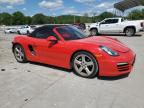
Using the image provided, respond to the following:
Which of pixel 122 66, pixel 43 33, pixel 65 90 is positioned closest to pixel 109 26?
pixel 43 33

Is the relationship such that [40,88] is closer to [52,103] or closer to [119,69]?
[52,103]

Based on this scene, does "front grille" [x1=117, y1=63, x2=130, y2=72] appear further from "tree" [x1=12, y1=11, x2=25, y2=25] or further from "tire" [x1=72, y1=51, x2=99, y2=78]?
"tree" [x1=12, y1=11, x2=25, y2=25]

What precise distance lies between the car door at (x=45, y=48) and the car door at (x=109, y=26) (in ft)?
44.8

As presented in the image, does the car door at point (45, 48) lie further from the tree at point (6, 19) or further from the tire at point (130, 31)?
the tree at point (6, 19)

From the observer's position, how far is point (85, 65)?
5.71 metres

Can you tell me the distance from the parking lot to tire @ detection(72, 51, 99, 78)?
0.16m

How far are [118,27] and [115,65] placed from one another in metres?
14.9

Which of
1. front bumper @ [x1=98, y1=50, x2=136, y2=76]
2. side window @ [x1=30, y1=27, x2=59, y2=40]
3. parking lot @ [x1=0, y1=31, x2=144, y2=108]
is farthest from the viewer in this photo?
side window @ [x1=30, y1=27, x2=59, y2=40]

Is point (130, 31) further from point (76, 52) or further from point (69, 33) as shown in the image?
point (76, 52)

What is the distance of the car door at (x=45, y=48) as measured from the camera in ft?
20.4

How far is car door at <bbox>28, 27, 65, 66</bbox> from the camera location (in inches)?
245

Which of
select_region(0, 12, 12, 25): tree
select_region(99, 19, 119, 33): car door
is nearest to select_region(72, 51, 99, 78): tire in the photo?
select_region(99, 19, 119, 33): car door

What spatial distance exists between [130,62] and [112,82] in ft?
2.30

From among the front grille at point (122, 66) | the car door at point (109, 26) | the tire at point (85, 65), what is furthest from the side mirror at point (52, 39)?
the car door at point (109, 26)
